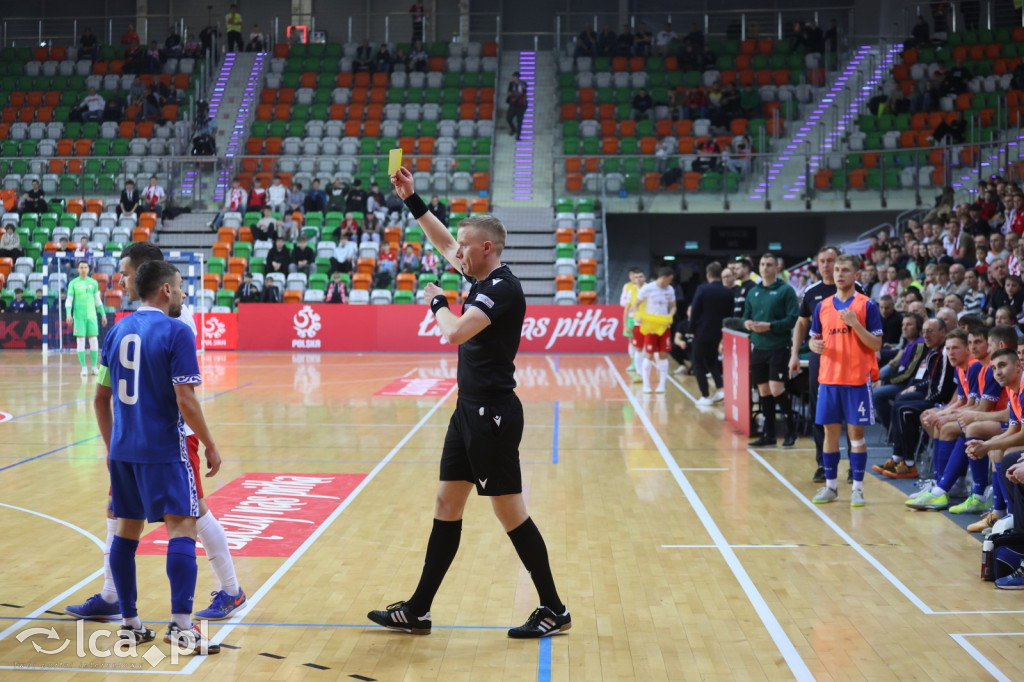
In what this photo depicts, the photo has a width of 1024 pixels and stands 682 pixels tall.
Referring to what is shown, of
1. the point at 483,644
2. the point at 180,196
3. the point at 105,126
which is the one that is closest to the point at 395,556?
the point at 483,644

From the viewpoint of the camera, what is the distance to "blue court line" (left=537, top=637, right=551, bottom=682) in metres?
4.68

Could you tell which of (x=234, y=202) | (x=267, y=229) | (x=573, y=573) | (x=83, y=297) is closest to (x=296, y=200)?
(x=267, y=229)

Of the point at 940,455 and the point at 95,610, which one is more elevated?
the point at 940,455

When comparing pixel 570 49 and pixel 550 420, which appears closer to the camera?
pixel 550 420

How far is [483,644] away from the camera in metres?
5.14

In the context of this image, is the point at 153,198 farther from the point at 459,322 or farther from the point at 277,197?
the point at 459,322

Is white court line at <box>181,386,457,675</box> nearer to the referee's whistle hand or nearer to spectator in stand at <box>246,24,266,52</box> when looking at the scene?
the referee's whistle hand

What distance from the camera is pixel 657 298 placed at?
1590cm

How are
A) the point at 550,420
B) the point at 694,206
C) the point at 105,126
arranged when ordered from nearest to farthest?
the point at 550,420 → the point at 694,206 → the point at 105,126

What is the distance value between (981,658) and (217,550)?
385cm

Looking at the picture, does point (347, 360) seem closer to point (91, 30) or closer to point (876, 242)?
point (876, 242)

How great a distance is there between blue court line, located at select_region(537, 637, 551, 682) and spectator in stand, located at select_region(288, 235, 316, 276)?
20804mm

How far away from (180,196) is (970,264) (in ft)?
68.1

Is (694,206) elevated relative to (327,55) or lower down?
lower down
